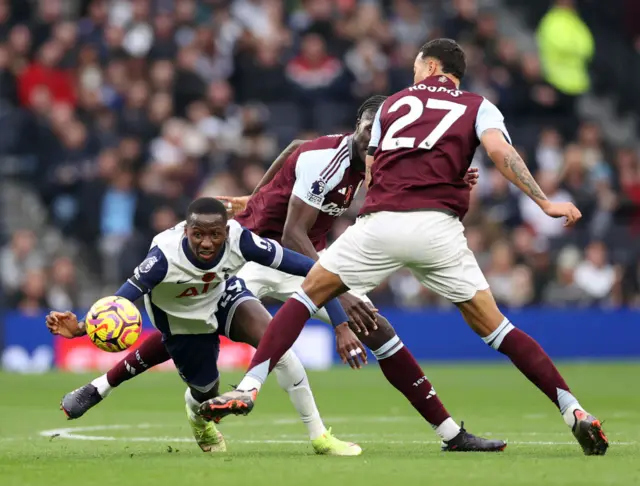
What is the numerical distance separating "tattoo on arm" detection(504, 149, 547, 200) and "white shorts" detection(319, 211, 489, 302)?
18.7 inches

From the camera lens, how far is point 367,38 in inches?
849

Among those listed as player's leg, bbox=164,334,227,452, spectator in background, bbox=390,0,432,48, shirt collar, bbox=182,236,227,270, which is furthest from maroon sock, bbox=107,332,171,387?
spectator in background, bbox=390,0,432,48

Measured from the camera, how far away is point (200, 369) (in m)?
8.77

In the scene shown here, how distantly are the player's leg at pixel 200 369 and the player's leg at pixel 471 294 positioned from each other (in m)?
1.60

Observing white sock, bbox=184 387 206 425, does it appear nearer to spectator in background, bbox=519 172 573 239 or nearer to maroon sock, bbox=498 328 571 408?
maroon sock, bbox=498 328 571 408

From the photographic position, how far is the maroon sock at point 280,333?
7852 mm

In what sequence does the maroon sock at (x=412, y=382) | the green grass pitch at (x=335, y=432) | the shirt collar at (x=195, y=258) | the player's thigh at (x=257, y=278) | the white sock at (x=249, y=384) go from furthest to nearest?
1. the player's thigh at (x=257, y=278)
2. the maroon sock at (x=412, y=382)
3. the shirt collar at (x=195, y=258)
4. the white sock at (x=249, y=384)
5. the green grass pitch at (x=335, y=432)

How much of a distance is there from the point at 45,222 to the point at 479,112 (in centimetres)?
1302

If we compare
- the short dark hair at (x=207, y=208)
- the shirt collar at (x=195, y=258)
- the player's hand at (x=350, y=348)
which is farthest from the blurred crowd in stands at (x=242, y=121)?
the player's hand at (x=350, y=348)

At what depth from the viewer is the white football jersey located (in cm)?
Answer: 820

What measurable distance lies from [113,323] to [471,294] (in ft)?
6.94

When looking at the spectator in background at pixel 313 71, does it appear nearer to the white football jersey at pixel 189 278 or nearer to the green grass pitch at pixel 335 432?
the green grass pitch at pixel 335 432

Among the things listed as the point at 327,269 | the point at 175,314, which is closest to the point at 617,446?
the point at 327,269

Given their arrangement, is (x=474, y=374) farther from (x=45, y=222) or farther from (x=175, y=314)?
(x=175, y=314)
